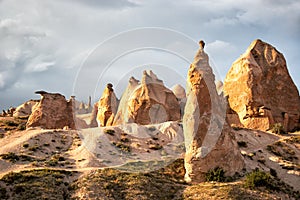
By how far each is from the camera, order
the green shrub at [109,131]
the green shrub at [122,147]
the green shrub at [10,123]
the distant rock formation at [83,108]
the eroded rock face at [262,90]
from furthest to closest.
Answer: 1. the distant rock formation at [83,108]
2. the eroded rock face at [262,90]
3. the green shrub at [10,123]
4. the green shrub at [109,131]
5. the green shrub at [122,147]

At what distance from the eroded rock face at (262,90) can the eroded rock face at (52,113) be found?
2158 centimetres

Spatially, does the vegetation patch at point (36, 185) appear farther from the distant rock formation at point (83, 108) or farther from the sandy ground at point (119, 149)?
the distant rock formation at point (83, 108)

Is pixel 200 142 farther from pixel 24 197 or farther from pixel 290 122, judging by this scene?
pixel 290 122

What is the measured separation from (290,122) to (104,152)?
28.5 m

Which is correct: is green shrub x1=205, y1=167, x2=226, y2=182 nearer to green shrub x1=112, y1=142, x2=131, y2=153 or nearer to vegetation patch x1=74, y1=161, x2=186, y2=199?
vegetation patch x1=74, y1=161, x2=186, y2=199

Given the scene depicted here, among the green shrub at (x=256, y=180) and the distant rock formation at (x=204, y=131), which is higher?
the distant rock formation at (x=204, y=131)

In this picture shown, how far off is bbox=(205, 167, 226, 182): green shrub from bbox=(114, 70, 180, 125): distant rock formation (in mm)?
23615

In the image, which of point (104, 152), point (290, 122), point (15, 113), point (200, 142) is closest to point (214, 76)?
point (200, 142)

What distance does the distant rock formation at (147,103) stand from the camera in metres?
54.3

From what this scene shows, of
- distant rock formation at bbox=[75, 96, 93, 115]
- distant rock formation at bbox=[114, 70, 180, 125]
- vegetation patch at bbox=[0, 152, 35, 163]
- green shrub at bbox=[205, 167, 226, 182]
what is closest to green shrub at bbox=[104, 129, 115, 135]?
vegetation patch at bbox=[0, 152, 35, 163]

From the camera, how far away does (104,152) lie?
35.7 metres

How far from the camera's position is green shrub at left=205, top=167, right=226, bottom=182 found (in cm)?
2997

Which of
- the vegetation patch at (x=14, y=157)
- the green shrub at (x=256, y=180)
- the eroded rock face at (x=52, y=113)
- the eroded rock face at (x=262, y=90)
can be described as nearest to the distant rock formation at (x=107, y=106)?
the eroded rock face at (x=52, y=113)

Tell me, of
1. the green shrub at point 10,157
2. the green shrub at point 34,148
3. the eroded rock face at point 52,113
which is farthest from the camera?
the eroded rock face at point 52,113
